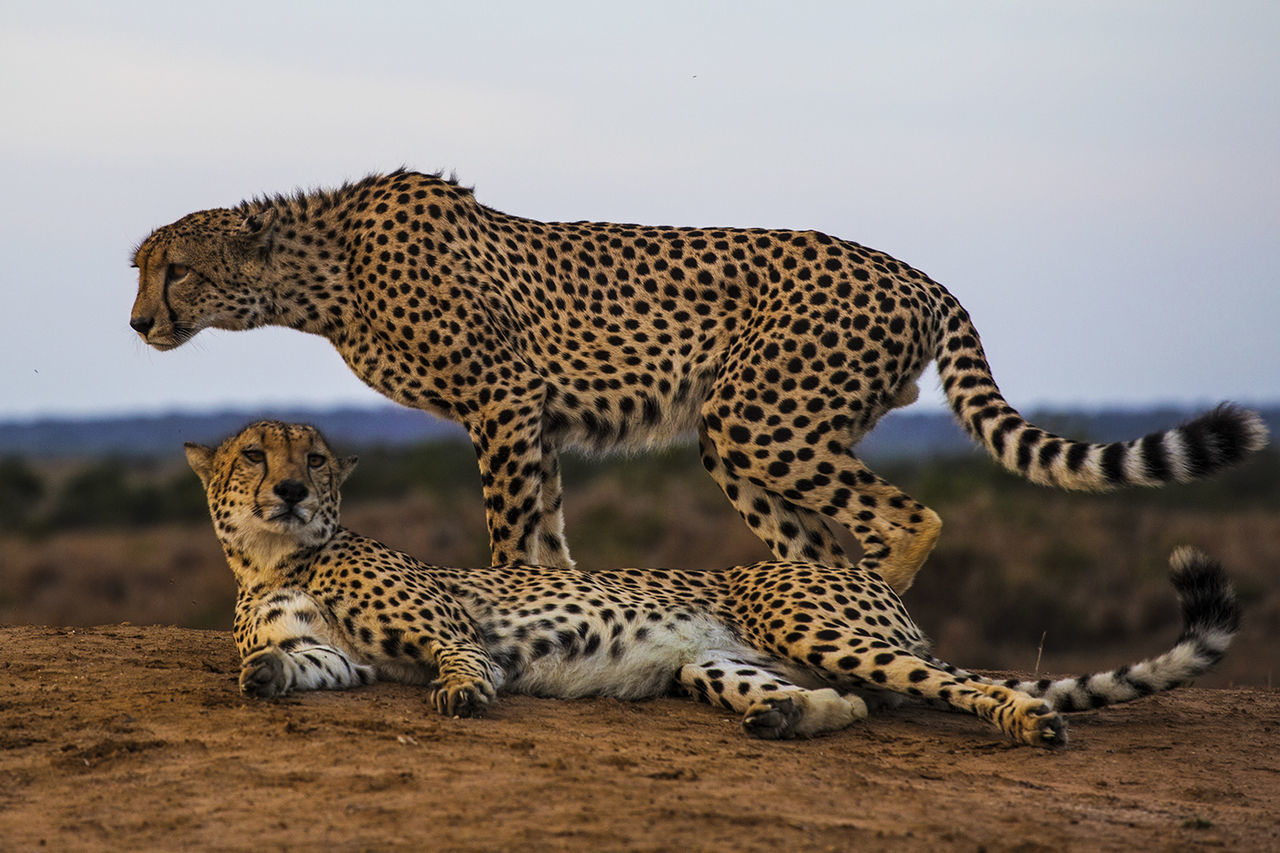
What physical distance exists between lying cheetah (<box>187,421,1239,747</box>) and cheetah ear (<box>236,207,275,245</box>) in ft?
4.37

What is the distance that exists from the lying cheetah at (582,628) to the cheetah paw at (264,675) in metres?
0.02

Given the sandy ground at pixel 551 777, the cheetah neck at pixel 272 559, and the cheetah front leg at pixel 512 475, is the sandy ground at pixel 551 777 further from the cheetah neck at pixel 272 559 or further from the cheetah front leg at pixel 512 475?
the cheetah front leg at pixel 512 475

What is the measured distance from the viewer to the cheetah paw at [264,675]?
13.5ft

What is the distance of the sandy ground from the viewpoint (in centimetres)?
311

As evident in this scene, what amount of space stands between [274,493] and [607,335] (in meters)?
1.79

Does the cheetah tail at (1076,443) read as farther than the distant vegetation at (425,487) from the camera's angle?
No

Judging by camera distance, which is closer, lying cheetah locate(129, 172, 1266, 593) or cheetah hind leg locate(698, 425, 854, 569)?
lying cheetah locate(129, 172, 1266, 593)

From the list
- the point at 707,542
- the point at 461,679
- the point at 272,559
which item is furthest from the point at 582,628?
the point at 707,542

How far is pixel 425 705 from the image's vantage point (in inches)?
167

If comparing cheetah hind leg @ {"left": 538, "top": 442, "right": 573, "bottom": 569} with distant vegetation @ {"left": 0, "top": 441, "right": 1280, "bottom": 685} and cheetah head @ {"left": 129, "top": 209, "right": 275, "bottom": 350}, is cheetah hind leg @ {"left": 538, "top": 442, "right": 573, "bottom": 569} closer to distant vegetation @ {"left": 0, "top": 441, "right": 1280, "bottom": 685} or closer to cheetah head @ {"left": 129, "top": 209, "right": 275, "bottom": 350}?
cheetah head @ {"left": 129, "top": 209, "right": 275, "bottom": 350}

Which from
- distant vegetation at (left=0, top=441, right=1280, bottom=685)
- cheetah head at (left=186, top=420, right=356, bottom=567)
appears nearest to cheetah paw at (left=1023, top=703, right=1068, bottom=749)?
cheetah head at (left=186, top=420, right=356, bottom=567)

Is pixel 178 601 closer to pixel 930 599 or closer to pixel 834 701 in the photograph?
pixel 930 599

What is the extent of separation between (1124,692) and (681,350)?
Result: 213 cm

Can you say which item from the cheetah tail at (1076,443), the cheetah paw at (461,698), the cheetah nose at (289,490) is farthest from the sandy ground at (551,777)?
the cheetah tail at (1076,443)
